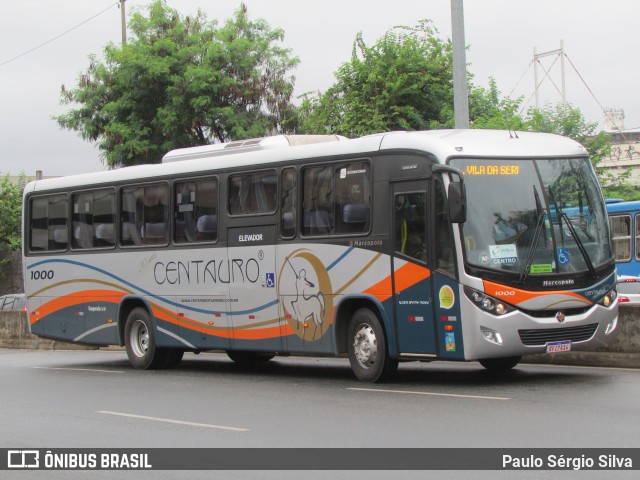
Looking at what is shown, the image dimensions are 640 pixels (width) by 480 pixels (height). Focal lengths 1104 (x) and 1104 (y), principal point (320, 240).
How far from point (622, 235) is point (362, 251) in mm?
18275

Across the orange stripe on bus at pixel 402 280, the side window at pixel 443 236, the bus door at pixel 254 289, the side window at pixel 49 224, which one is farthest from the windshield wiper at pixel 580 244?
the side window at pixel 49 224

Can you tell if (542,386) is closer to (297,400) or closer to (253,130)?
(297,400)

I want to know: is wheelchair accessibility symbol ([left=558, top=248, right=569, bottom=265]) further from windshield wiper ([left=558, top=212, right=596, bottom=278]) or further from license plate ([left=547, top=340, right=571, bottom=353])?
license plate ([left=547, top=340, right=571, bottom=353])

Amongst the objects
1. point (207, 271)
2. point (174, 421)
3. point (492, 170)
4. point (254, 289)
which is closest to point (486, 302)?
point (492, 170)

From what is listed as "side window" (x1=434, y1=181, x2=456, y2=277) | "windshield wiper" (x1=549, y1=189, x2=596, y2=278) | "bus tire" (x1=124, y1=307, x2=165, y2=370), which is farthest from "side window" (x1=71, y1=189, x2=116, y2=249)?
"windshield wiper" (x1=549, y1=189, x2=596, y2=278)

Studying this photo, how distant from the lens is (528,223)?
546 inches

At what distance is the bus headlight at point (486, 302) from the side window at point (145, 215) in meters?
6.82

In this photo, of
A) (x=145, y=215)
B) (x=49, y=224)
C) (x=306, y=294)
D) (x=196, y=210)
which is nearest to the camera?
(x=306, y=294)

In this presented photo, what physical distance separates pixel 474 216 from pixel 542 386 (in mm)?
2279

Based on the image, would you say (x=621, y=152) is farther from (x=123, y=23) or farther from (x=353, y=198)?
(x=353, y=198)

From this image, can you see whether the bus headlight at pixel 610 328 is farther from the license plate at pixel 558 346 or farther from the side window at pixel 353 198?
the side window at pixel 353 198

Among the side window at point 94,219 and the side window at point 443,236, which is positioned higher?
the side window at point 94,219

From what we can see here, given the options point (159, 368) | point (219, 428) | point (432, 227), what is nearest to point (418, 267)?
point (432, 227)

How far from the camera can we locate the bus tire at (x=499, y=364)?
1566 cm
